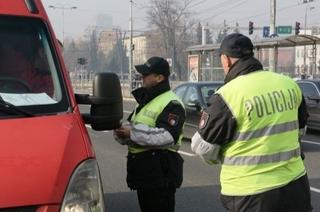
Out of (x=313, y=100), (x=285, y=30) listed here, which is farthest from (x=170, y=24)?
(x=313, y=100)

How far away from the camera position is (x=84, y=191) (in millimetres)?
3191

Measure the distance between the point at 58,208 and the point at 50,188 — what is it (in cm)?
11

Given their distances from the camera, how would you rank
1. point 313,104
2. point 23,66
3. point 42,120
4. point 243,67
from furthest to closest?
1. point 313,104
2. point 23,66
3. point 243,67
4. point 42,120

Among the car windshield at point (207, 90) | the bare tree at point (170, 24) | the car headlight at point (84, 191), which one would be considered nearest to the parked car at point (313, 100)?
the car windshield at point (207, 90)

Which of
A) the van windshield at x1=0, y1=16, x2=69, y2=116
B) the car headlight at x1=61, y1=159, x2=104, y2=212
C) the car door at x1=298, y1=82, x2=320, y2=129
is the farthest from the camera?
the car door at x1=298, y1=82, x2=320, y2=129

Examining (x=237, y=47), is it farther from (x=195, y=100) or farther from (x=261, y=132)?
(x=195, y=100)

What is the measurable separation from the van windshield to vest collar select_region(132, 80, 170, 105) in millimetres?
882

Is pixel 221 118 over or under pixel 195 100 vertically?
over

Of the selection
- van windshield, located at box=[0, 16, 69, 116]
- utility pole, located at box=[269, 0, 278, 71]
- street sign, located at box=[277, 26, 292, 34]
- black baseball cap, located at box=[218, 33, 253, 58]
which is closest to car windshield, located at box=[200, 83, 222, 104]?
van windshield, located at box=[0, 16, 69, 116]

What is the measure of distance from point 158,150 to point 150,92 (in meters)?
0.45

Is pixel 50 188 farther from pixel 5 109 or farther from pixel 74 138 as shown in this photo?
pixel 5 109

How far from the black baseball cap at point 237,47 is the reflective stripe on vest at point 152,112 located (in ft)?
3.39

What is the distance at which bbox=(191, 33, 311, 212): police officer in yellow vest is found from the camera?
342 centimetres

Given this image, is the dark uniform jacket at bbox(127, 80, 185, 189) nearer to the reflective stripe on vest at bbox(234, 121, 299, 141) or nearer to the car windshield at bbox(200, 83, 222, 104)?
the reflective stripe on vest at bbox(234, 121, 299, 141)
